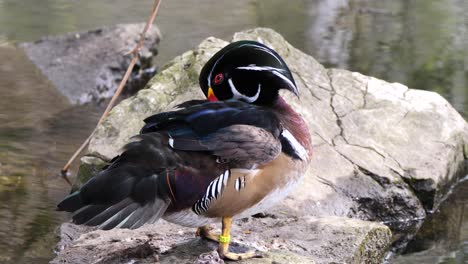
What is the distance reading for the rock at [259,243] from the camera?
157 inches

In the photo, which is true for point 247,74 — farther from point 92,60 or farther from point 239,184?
point 92,60

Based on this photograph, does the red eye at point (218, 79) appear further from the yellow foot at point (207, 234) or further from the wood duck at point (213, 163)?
the yellow foot at point (207, 234)

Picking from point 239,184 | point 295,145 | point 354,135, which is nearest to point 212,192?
point 239,184

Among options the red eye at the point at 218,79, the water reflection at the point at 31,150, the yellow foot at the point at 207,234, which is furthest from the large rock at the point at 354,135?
the red eye at the point at 218,79

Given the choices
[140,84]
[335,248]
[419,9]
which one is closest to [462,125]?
[335,248]

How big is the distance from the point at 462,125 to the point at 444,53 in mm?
3421

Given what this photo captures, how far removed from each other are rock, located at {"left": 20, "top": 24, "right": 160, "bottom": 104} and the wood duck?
4.71 m

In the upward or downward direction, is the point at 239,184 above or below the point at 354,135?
above

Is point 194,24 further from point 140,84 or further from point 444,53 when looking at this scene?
point 444,53

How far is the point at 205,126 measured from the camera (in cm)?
376

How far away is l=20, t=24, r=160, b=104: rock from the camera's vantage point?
28.3 feet

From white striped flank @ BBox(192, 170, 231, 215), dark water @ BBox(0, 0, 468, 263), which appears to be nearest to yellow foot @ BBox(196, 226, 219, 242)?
white striped flank @ BBox(192, 170, 231, 215)

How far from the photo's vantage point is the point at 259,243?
4.21 m

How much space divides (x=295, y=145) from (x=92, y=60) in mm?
5438
